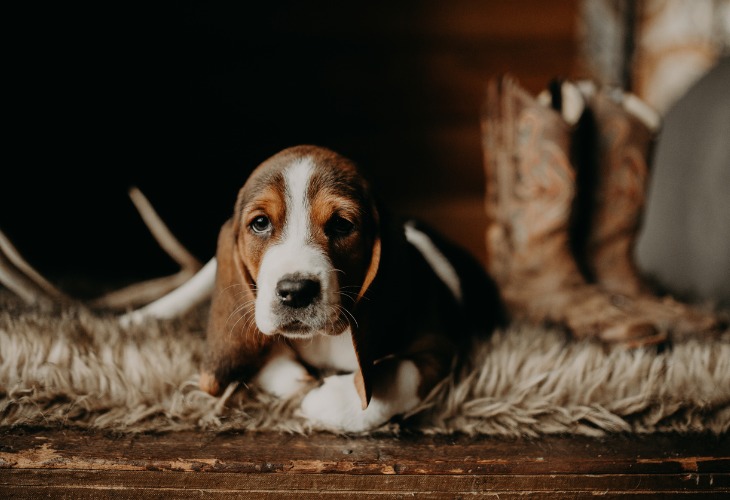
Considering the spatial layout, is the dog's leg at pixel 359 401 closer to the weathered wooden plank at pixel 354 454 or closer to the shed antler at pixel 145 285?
the weathered wooden plank at pixel 354 454

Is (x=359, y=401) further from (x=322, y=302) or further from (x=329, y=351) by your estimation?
(x=322, y=302)

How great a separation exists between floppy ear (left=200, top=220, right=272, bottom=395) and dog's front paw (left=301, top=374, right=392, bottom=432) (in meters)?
0.15

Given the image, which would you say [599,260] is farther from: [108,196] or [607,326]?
[108,196]

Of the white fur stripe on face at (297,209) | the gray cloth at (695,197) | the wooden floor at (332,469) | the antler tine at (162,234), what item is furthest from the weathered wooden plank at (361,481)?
the gray cloth at (695,197)

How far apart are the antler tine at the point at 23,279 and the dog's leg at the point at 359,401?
81 cm

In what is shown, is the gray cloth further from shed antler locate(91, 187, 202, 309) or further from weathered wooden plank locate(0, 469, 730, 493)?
shed antler locate(91, 187, 202, 309)

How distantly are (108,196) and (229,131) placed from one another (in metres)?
1.28

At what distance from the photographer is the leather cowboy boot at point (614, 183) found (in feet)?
6.44

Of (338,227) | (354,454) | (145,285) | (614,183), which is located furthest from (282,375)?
(614,183)

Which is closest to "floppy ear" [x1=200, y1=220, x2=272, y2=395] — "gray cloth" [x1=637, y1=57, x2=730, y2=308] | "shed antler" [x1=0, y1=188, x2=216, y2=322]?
"shed antler" [x1=0, y1=188, x2=216, y2=322]

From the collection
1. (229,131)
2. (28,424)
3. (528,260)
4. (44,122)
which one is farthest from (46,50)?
(528,260)

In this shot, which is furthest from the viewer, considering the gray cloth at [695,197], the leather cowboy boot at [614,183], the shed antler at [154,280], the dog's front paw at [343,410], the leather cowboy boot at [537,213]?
the gray cloth at [695,197]

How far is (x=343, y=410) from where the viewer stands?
3.85ft

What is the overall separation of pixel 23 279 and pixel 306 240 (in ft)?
2.87
